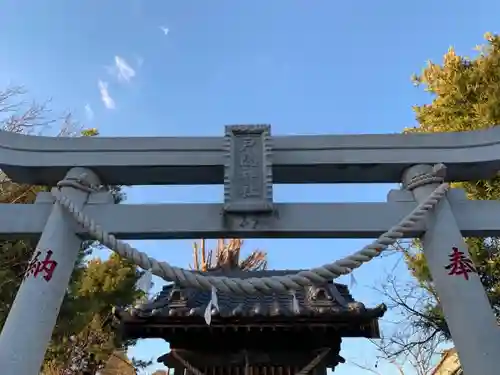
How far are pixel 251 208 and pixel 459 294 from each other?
5.15 ft

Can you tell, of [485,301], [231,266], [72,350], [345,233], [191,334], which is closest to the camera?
[485,301]

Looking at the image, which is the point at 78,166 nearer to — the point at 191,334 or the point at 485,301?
the point at 191,334

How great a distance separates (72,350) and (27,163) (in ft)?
35.3

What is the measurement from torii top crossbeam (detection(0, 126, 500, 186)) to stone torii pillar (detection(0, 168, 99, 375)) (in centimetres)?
22

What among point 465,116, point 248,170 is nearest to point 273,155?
point 248,170

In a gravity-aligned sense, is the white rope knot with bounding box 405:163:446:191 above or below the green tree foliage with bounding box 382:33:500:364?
below

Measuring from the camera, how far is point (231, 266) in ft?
25.8

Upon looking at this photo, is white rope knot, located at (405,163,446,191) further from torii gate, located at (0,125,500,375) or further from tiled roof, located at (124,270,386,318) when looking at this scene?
tiled roof, located at (124,270,386,318)

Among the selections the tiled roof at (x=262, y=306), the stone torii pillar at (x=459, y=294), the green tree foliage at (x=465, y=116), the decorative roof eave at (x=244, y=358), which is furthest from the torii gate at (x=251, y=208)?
the green tree foliage at (x=465, y=116)

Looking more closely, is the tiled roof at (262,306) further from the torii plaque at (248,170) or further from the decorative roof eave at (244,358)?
the torii plaque at (248,170)

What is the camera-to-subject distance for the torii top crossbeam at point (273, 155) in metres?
3.75

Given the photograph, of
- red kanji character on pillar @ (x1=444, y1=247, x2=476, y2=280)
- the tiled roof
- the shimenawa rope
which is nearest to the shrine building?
the tiled roof

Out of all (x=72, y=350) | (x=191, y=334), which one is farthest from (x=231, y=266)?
(x=72, y=350)

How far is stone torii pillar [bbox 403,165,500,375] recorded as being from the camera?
299 centimetres
